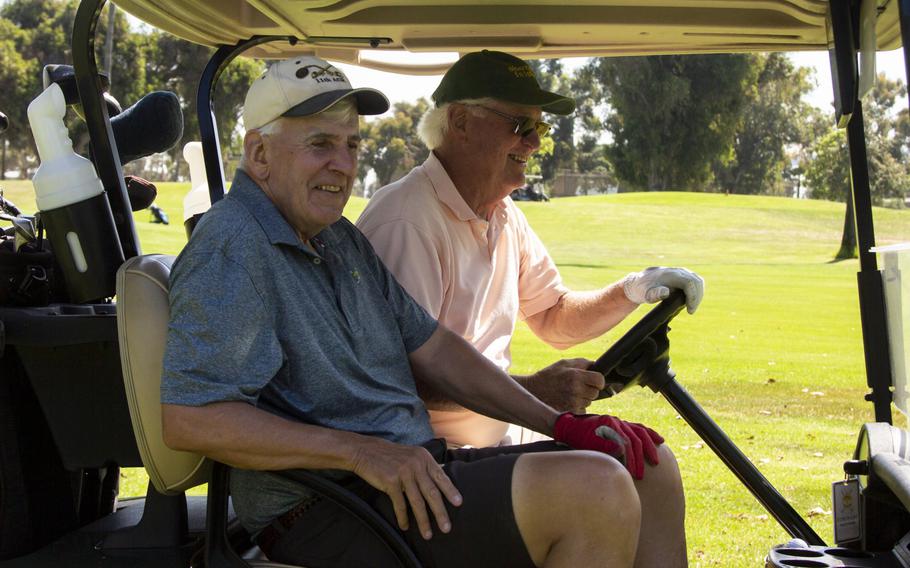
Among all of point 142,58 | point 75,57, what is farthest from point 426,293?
point 142,58

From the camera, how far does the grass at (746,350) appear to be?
4.81 m

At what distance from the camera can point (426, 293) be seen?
2.80 m

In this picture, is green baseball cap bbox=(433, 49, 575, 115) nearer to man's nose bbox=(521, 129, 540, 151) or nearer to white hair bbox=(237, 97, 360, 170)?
man's nose bbox=(521, 129, 540, 151)

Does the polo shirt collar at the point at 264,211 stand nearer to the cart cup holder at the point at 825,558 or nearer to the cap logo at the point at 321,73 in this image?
the cap logo at the point at 321,73

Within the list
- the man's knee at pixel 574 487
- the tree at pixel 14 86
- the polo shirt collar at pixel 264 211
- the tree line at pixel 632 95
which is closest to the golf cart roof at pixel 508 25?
the polo shirt collar at pixel 264 211

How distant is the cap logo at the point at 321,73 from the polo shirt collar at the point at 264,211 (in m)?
0.25

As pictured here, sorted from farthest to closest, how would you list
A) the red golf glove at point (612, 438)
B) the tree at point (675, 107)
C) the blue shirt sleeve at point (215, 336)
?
the tree at point (675, 107) < the red golf glove at point (612, 438) < the blue shirt sleeve at point (215, 336)

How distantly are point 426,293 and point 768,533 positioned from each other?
2.30 meters

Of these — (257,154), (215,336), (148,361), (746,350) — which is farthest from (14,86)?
(215,336)

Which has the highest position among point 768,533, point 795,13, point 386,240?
point 795,13

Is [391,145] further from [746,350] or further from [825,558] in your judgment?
[825,558]

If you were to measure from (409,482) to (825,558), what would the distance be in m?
0.92

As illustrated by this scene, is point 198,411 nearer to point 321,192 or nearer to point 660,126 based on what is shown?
point 321,192

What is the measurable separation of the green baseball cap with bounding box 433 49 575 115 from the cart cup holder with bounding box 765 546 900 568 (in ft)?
4.57
